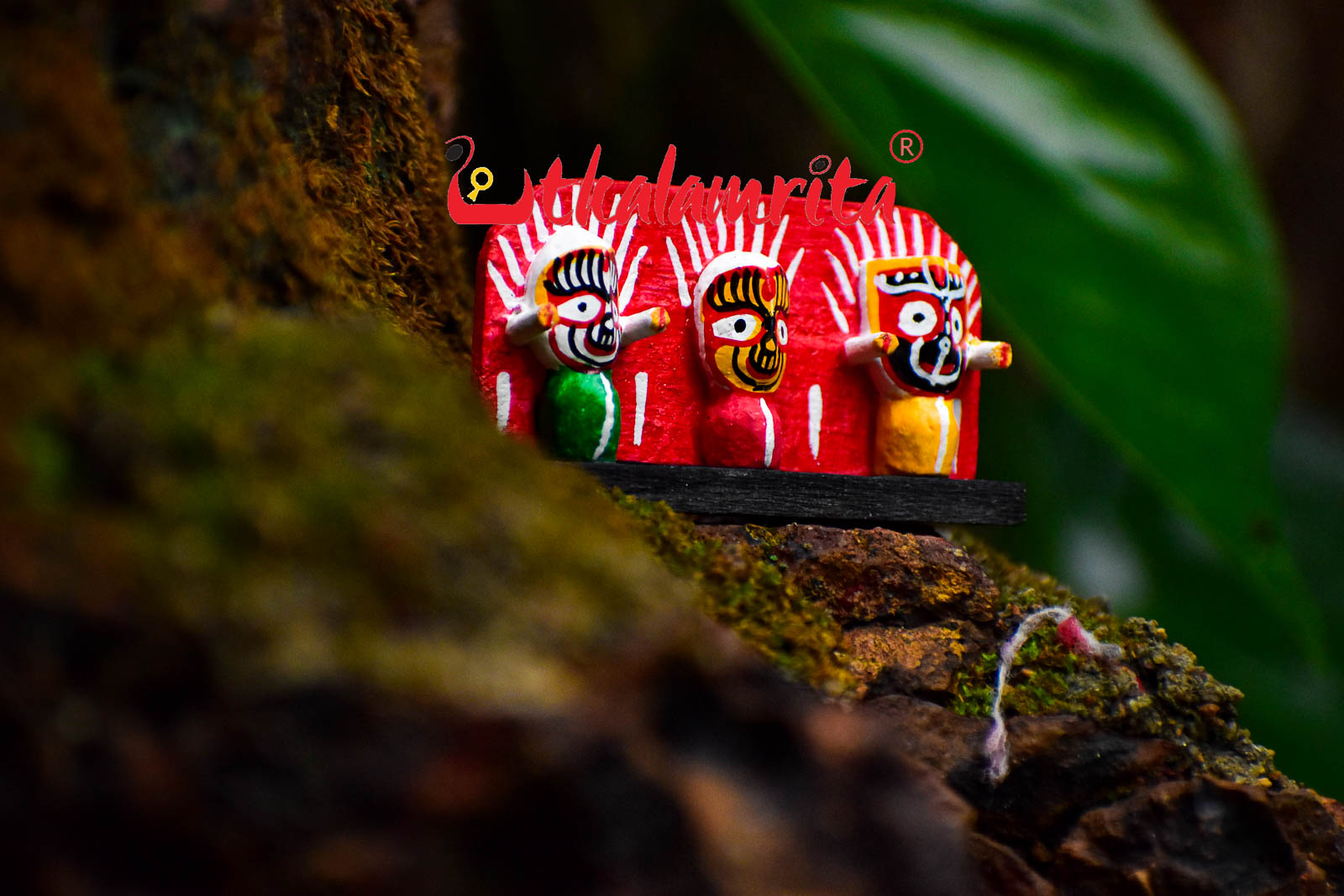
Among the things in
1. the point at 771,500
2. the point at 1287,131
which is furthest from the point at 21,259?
the point at 1287,131

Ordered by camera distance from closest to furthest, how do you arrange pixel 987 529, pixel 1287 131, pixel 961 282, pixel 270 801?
pixel 270 801 → pixel 961 282 → pixel 987 529 → pixel 1287 131

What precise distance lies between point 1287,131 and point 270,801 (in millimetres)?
3043

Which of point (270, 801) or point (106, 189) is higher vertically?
point (106, 189)

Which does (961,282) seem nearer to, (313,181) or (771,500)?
(771,500)

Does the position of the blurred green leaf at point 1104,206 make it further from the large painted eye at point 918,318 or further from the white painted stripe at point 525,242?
the white painted stripe at point 525,242

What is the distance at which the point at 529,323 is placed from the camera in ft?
3.13

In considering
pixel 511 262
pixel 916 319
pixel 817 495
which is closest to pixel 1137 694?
pixel 817 495

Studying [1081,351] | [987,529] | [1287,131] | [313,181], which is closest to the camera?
[313,181]

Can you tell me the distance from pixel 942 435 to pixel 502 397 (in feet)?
1.46

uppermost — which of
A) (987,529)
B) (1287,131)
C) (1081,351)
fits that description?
(1287,131)

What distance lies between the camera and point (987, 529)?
187cm

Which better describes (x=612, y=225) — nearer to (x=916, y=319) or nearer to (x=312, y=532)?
(x=916, y=319)

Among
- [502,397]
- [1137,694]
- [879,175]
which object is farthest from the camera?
[879,175]

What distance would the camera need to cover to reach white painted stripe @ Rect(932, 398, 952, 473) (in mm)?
1114
